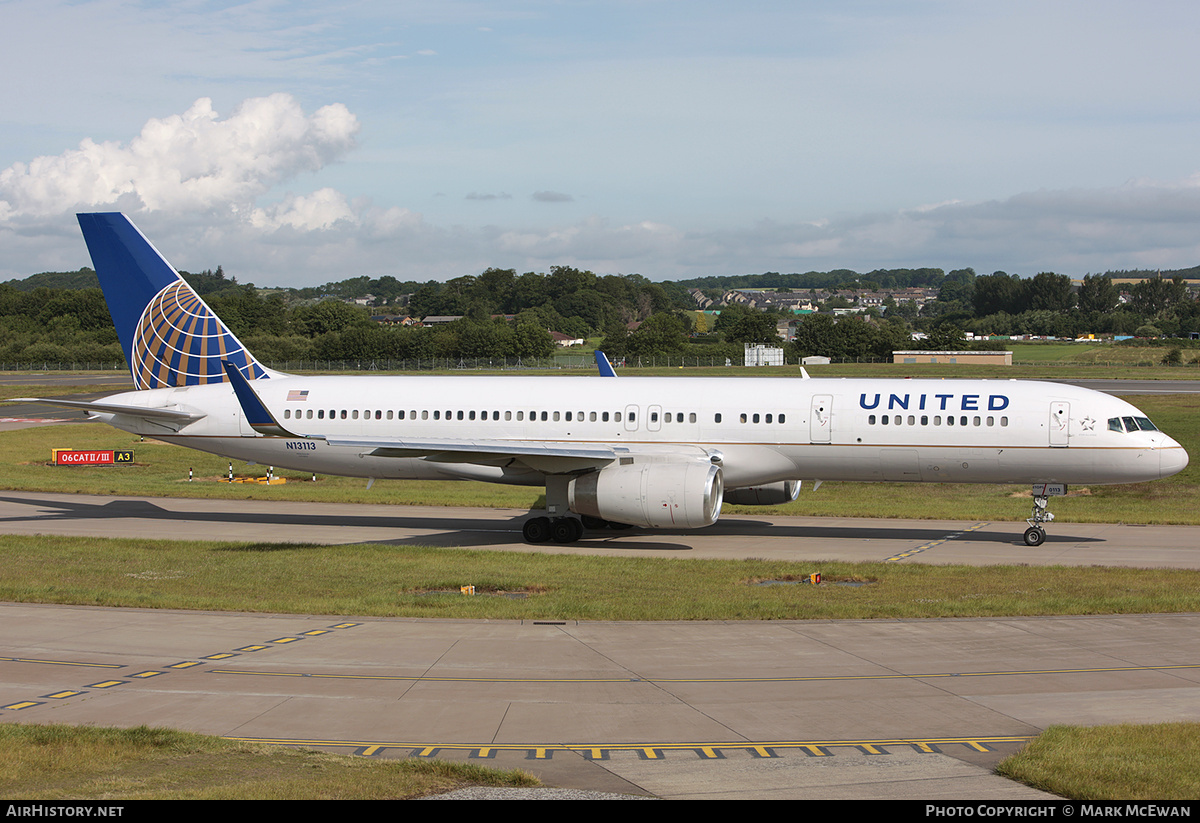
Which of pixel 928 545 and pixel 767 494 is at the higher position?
pixel 767 494

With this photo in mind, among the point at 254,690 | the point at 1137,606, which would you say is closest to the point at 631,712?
the point at 254,690

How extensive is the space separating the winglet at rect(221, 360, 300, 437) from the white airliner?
2.5 inches

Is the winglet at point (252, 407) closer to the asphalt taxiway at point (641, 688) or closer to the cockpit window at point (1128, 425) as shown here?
the asphalt taxiway at point (641, 688)

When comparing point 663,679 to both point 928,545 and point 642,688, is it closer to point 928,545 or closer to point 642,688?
point 642,688

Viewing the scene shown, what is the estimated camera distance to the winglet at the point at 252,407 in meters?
26.2

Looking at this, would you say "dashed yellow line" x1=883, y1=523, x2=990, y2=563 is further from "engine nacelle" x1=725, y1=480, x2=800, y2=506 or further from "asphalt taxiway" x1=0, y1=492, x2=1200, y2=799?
"asphalt taxiway" x1=0, y1=492, x2=1200, y2=799

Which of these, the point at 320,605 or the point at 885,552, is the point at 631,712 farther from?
the point at 885,552

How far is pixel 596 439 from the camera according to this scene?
29.5 metres

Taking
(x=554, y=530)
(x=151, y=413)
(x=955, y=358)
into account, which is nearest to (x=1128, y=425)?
(x=554, y=530)

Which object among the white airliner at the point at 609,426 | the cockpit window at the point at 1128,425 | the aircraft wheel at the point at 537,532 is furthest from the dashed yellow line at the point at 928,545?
the aircraft wheel at the point at 537,532

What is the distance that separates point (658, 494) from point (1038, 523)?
10.9 m

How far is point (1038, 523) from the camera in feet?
93.6
